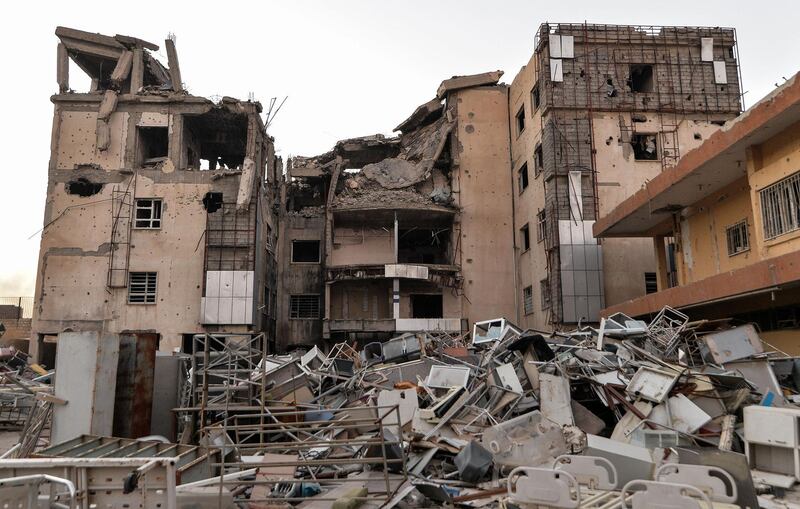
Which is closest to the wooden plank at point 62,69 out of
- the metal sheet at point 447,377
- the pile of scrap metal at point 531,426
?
the pile of scrap metal at point 531,426

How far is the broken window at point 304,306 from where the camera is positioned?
2712cm

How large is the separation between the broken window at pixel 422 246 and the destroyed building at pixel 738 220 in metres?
9.94

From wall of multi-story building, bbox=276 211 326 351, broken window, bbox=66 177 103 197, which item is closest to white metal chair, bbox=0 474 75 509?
broken window, bbox=66 177 103 197

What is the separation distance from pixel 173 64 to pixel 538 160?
56.2 feet

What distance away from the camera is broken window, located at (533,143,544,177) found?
22.9 metres

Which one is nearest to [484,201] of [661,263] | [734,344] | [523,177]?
[523,177]

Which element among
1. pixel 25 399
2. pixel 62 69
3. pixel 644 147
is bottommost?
pixel 25 399

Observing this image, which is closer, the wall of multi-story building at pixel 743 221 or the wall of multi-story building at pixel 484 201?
the wall of multi-story building at pixel 743 221

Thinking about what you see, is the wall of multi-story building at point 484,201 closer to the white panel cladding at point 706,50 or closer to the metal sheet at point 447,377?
the white panel cladding at point 706,50

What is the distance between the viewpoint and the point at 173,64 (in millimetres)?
27125

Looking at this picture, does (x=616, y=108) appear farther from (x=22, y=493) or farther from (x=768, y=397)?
(x=22, y=493)

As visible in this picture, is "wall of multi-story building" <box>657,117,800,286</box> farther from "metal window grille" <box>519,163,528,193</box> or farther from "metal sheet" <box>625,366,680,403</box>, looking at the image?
"metal window grille" <box>519,163,528,193</box>

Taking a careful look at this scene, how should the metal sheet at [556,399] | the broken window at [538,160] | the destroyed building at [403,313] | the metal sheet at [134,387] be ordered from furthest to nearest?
the broken window at [538,160]
the metal sheet at [134,387]
the metal sheet at [556,399]
the destroyed building at [403,313]

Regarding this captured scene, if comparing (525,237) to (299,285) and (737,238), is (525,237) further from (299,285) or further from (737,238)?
(737,238)
